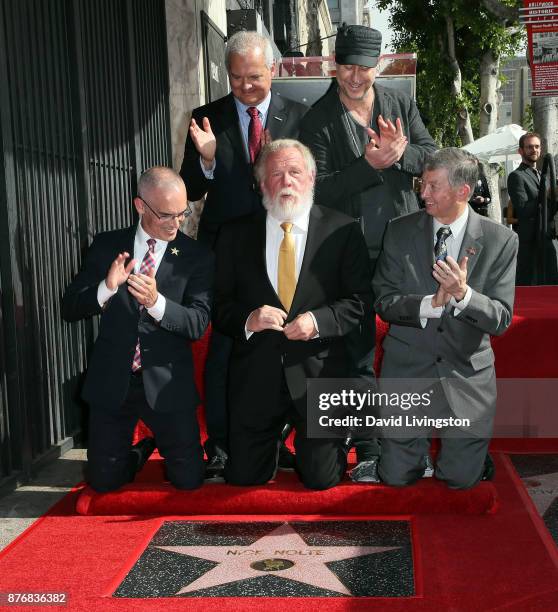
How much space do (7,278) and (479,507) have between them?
280 cm

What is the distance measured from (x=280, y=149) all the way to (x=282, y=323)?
34.2 inches

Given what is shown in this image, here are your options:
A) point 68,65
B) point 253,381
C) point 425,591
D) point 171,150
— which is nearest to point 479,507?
point 425,591

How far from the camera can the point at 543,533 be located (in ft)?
13.1

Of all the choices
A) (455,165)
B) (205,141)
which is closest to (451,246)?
(455,165)

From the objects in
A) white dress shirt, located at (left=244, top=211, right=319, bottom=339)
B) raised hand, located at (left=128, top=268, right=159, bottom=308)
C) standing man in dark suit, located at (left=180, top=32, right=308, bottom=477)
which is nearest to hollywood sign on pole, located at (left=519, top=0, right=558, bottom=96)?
standing man in dark suit, located at (left=180, top=32, right=308, bottom=477)

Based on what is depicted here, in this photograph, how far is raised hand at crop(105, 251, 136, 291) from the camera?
4.20 m

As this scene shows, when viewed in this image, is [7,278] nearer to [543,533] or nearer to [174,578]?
[174,578]

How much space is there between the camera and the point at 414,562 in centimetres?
369

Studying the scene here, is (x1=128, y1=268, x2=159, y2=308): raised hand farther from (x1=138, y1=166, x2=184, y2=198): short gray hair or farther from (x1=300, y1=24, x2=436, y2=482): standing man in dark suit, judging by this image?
(x1=300, y1=24, x2=436, y2=482): standing man in dark suit

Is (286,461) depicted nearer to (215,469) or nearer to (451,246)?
(215,469)

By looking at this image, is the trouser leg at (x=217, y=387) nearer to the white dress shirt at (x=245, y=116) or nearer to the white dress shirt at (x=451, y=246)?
the white dress shirt at (x=245, y=116)

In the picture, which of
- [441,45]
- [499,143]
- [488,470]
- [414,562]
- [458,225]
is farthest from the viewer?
[441,45]

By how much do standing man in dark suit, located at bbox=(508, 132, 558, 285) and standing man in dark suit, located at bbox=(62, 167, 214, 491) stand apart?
6.26 m

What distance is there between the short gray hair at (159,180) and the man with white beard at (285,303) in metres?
0.45
